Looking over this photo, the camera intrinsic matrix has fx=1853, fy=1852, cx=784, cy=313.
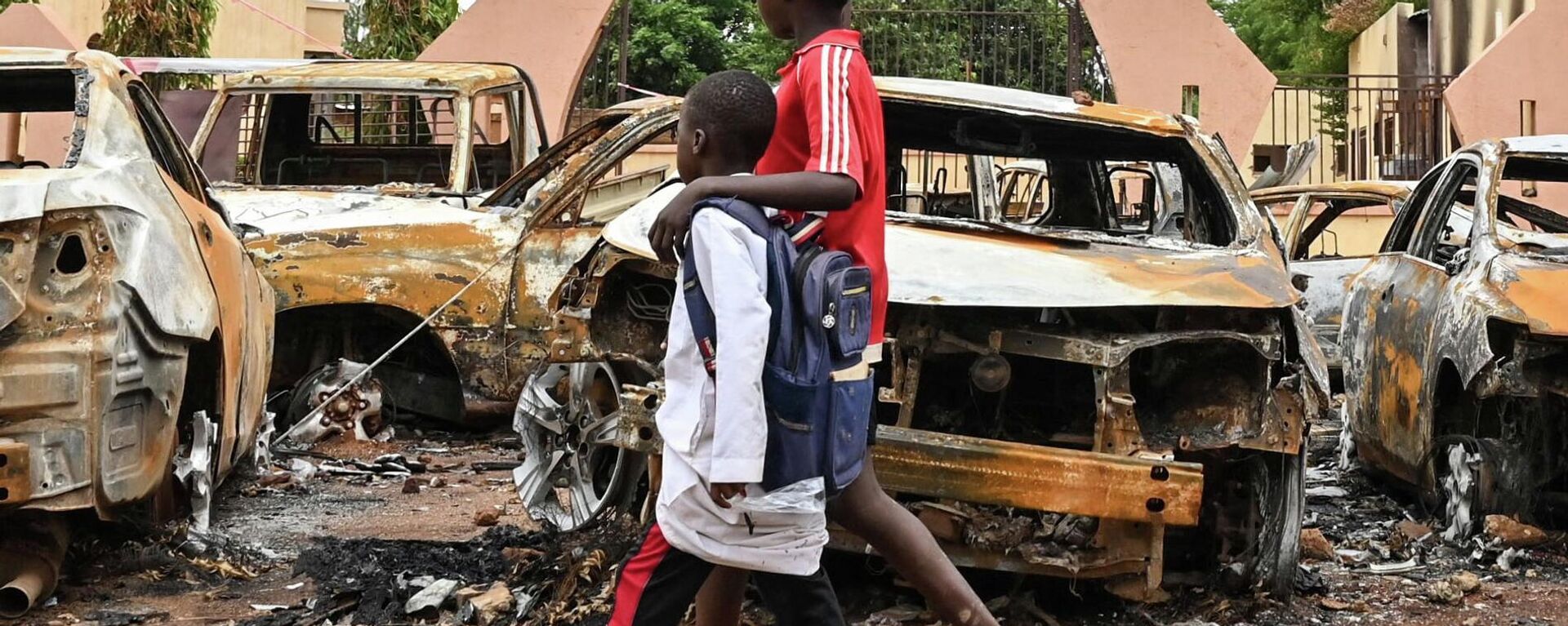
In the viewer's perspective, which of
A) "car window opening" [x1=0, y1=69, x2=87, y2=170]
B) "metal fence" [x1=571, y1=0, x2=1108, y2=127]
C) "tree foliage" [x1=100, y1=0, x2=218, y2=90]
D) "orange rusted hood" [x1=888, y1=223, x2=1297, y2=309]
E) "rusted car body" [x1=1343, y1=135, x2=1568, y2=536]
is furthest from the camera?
"tree foliage" [x1=100, y1=0, x2=218, y2=90]

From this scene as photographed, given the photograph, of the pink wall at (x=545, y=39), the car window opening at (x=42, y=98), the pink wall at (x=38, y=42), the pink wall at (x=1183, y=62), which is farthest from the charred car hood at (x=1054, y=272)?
the pink wall at (x=38, y=42)

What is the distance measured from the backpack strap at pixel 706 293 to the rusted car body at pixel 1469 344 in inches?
143

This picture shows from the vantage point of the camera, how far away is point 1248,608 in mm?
5305

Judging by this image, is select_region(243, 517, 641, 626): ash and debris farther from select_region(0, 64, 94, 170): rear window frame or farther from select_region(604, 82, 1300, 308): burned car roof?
select_region(0, 64, 94, 170): rear window frame

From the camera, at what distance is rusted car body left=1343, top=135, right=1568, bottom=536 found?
20.8 ft

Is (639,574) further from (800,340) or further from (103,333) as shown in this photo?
(103,333)

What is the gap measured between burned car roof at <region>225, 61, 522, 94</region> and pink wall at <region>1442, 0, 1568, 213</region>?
9705 mm

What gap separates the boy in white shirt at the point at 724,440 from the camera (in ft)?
10.7

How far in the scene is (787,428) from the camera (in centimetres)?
342

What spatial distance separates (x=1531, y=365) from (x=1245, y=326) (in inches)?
74.6

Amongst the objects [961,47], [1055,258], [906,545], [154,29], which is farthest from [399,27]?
[906,545]

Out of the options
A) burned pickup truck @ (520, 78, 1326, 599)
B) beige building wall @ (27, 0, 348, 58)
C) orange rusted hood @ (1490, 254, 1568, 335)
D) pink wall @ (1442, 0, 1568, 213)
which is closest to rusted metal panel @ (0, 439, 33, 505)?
burned pickup truck @ (520, 78, 1326, 599)

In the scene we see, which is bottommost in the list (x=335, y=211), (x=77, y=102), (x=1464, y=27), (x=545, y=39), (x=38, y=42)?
(x=335, y=211)

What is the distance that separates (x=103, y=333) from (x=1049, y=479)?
250cm
